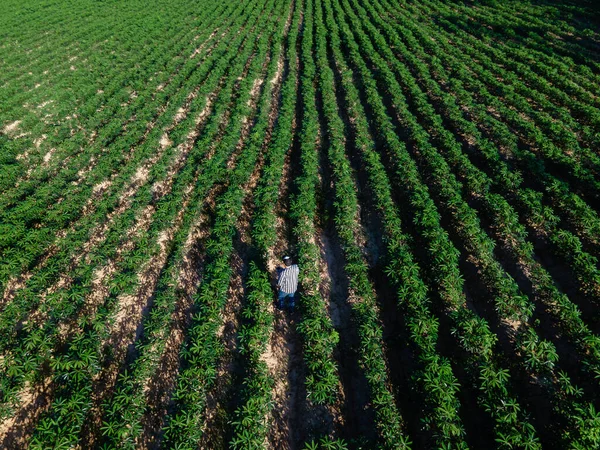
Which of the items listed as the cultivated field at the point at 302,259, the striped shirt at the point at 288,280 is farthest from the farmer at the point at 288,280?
the cultivated field at the point at 302,259

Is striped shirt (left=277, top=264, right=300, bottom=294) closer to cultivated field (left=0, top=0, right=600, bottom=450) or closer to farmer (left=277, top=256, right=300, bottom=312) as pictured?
farmer (left=277, top=256, right=300, bottom=312)

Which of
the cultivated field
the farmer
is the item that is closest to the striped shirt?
the farmer

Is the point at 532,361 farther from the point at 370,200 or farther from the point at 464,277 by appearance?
the point at 370,200

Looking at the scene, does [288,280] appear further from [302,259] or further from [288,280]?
[302,259]

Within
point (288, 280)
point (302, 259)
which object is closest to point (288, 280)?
point (288, 280)

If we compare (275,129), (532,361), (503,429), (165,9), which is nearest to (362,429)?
(503,429)

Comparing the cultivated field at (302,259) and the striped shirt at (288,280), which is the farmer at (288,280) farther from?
the cultivated field at (302,259)
